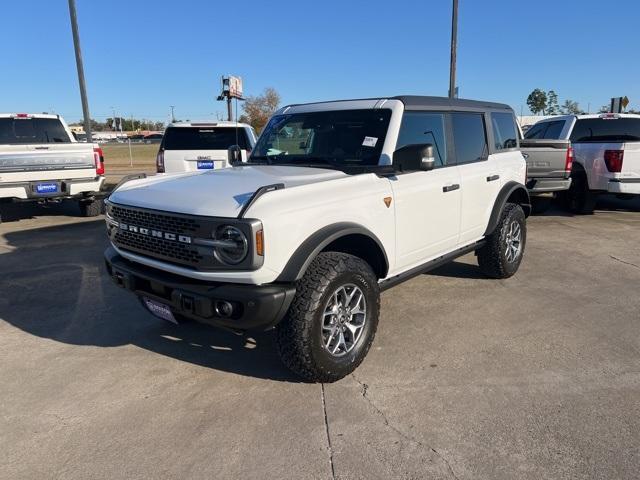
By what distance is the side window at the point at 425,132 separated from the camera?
13.0 ft

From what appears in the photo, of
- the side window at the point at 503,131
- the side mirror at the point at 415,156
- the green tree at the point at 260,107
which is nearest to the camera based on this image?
the side mirror at the point at 415,156

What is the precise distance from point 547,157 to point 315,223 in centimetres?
679

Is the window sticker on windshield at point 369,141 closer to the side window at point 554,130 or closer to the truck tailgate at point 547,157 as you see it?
the truck tailgate at point 547,157

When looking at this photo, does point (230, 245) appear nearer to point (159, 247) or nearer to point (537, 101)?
point (159, 247)

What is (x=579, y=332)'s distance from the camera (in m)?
4.04

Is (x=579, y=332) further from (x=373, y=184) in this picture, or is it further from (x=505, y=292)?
(x=373, y=184)

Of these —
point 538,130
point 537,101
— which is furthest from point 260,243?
point 537,101

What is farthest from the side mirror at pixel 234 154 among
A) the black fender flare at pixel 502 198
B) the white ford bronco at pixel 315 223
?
the black fender flare at pixel 502 198

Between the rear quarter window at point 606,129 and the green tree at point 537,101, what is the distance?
67.1 meters

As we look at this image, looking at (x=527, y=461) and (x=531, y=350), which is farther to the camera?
(x=531, y=350)

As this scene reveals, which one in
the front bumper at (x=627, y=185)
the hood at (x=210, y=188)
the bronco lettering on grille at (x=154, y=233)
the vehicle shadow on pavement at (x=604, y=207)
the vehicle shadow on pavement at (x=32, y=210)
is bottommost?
the vehicle shadow on pavement at (x=604, y=207)

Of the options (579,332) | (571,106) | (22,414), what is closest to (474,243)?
(579,332)

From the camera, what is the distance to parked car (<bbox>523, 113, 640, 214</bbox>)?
27.6 ft

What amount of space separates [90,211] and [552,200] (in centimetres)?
1027
